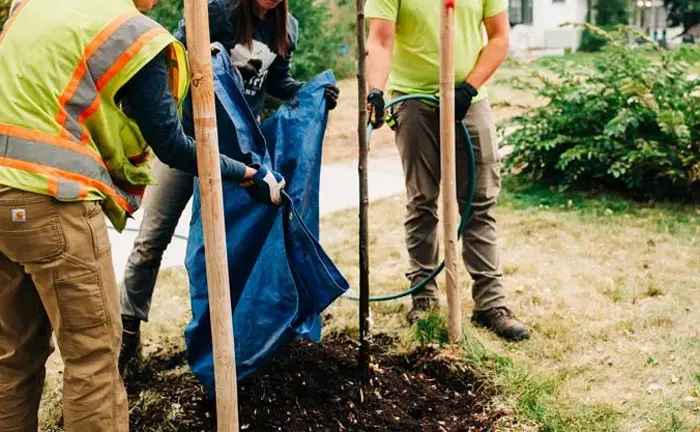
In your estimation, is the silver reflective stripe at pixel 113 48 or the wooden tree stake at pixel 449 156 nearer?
the silver reflective stripe at pixel 113 48

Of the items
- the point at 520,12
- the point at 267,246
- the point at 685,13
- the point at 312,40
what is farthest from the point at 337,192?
the point at 685,13

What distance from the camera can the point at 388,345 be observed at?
351cm

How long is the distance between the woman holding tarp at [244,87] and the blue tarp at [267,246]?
18cm

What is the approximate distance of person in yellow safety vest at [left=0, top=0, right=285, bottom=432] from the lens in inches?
75.6

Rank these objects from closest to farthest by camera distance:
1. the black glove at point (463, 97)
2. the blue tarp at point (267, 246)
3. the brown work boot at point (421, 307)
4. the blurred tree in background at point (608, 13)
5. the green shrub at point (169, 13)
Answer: the blue tarp at point (267, 246)
the black glove at point (463, 97)
the brown work boot at point (421, 307)
the green shrub at point (169, 13)
the blurred tree in background at point (608, 13)

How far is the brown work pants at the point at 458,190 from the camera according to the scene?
3572 mm

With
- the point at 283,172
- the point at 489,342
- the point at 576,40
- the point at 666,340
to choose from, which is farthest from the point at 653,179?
the point at 576,40

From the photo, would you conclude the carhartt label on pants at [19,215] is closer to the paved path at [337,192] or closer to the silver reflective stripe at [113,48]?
the silver reflective stripe at [113,48]

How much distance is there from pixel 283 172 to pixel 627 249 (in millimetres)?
2868

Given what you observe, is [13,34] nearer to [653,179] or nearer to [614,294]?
[614,294]

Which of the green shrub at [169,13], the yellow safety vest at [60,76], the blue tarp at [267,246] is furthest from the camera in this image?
the green shrub at [169,13]

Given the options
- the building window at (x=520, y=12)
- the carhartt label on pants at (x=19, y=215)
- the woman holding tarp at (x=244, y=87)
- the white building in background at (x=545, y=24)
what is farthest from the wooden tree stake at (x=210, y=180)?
the building window at (x=520, y=12)

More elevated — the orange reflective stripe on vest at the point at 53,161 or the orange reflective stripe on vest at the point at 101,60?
the orange reflective stripe on vest at the point at 101,60

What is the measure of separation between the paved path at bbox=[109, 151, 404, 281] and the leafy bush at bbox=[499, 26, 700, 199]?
1141 mm
